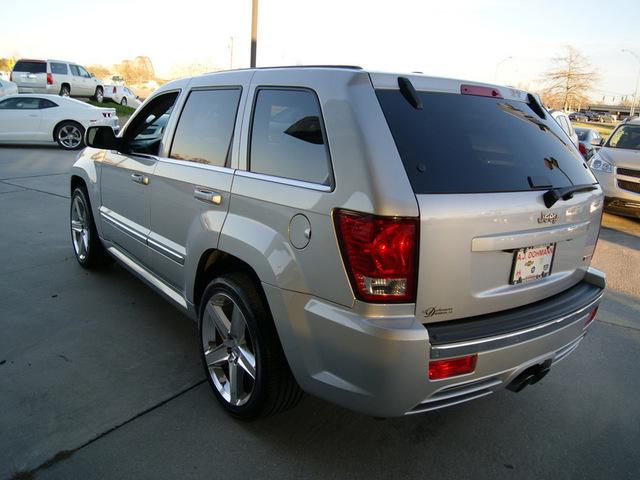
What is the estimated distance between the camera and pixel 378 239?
6.49 ft

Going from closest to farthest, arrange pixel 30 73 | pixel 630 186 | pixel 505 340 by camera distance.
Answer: pixel 505 340 < pixel 630 186 < pixel 30 73

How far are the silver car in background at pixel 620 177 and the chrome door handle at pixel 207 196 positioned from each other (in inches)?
312

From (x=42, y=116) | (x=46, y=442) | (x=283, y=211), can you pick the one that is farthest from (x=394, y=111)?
(x=42, y=116)

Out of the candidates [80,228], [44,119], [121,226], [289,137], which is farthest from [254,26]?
[289,137]

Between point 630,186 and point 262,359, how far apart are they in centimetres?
832

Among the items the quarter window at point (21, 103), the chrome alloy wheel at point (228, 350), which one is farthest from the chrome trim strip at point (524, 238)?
the quarter window at point (21, 103)

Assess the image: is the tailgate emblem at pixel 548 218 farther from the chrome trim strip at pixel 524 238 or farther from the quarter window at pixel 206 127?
the quarter window at pixel 206 127

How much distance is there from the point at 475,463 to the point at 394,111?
176cm

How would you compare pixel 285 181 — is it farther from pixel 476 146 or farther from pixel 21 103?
pixel 21 103

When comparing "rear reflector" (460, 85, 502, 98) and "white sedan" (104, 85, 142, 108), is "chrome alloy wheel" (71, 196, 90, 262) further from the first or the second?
"white sedan" (104, 85, 142, 108)

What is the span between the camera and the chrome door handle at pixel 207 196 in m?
2.75

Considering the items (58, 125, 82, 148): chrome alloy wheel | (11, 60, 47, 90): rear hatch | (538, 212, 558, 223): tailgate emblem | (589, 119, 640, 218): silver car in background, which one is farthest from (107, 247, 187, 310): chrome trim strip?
(11, 60, 47, 90): rear hatch

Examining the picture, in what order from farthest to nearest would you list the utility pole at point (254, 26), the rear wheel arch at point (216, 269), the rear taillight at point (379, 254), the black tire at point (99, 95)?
the black tire at point (99, 95), the utility pole at point (254, 26), the rear wheel arch at point (216, 269), the rear taillight at point (379, 254)

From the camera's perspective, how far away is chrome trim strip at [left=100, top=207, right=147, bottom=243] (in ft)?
12.1
